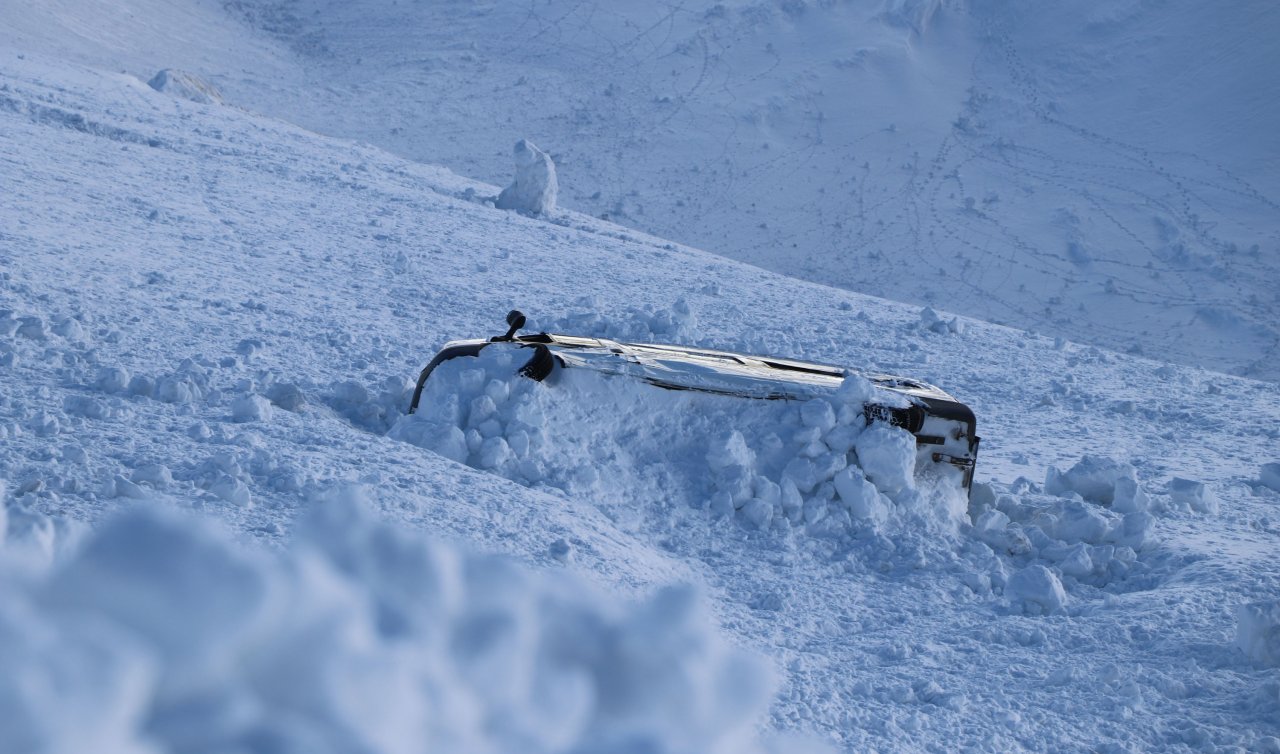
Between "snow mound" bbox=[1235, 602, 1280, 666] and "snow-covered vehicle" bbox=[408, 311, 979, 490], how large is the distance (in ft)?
5.12

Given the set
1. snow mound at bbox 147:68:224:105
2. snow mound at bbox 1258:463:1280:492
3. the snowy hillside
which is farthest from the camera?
the snowy hillside

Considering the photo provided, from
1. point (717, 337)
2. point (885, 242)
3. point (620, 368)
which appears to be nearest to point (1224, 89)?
point (885, 242)

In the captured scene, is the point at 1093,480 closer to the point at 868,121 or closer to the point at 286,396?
the point at 286,396

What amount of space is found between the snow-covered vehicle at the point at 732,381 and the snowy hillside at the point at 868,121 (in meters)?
10.4

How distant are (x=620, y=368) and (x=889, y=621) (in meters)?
1.59

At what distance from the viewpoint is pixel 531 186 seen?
11.7 meters

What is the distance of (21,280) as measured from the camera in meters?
5.85

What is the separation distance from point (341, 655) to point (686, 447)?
13.5 ft

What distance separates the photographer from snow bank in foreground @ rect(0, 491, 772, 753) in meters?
0.86

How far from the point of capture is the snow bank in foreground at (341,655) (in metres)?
0.86

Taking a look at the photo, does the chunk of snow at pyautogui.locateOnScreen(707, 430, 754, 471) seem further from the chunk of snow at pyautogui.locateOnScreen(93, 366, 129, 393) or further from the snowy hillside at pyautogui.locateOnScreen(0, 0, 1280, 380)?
the snowy hillside at pyautogui.locateOnScreen(0, 0, 1280, 380)

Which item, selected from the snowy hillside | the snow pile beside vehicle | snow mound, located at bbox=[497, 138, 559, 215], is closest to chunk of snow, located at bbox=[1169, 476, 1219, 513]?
the snow pile beside vehicle

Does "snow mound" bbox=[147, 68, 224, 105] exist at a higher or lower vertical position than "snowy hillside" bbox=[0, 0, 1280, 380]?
lower

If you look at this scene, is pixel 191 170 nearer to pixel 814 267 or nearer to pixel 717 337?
pixel 717 337
